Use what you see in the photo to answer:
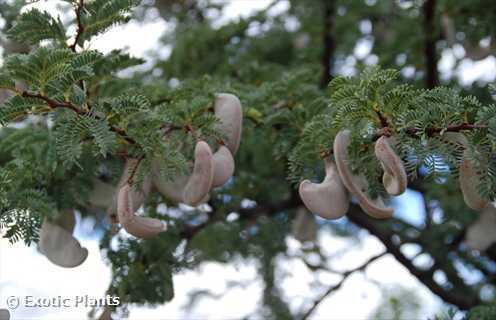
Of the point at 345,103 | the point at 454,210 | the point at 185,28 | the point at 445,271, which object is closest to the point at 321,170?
the point at 345,103

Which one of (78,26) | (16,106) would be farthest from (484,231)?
(16,106)

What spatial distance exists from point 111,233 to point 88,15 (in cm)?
56

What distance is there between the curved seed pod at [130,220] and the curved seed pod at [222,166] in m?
0.14

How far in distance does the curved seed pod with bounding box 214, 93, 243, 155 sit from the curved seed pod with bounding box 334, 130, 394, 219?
0.23 meters

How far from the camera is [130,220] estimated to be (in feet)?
4.19

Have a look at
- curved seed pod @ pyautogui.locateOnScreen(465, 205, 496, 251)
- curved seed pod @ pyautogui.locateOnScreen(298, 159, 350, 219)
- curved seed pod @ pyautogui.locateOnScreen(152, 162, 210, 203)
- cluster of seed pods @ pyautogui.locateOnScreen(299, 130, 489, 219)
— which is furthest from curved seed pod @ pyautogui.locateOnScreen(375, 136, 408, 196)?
curved seed pod @ pyautogui.locateOnScreen(465, 205, 496, 251)

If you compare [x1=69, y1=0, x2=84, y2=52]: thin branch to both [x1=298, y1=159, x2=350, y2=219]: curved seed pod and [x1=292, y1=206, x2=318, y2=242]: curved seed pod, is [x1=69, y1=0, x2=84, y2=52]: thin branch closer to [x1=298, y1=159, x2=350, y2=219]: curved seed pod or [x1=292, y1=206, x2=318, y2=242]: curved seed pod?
[x1=298, y1=159, x2=350, y2=219]: curved seed pod

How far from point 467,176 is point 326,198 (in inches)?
9.6

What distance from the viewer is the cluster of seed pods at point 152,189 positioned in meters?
1.28

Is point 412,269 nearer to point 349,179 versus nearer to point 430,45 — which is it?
point 430,45

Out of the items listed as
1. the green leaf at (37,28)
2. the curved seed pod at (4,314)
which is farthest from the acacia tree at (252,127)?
the curved seed pod at (4,314)

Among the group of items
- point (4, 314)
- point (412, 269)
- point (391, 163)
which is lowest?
point (412, 269)

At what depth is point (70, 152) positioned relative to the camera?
47.4 inches

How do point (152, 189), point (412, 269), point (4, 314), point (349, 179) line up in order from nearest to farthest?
point (349, 179), point (4, 314), point (152, 189), point (412, 269)
